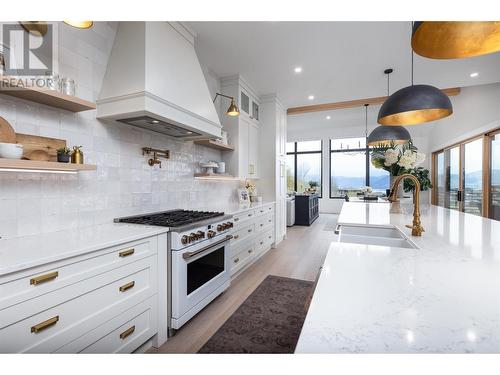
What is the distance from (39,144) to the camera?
61.8 inches

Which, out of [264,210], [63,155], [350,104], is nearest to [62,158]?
[63,155]

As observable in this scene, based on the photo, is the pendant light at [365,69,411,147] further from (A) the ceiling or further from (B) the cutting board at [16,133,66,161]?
(B) the cutting board at [16,133,66,161]

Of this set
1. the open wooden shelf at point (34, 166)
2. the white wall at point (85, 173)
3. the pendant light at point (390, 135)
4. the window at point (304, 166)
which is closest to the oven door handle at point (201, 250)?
the white wall at point (85, 173)

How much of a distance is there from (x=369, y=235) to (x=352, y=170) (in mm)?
7563

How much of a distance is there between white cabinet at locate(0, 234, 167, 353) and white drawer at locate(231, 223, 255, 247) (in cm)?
123

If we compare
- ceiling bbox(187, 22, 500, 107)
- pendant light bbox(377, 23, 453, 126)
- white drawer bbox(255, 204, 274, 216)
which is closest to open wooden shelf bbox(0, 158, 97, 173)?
ceiling bbox(187, 22, 500, 107)

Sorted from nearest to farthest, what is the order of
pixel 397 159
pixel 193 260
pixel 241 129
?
pixel 193 260 → pixel 397 159 → pixel 241 129

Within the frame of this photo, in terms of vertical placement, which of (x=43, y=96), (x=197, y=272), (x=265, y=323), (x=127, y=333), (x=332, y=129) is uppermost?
(x=332, y=129)

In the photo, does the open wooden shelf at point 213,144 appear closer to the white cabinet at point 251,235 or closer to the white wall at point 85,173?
the white wall at point 85,173

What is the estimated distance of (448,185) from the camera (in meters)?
5.99

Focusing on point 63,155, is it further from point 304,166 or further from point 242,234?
point 304,166

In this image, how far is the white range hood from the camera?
1.88m
